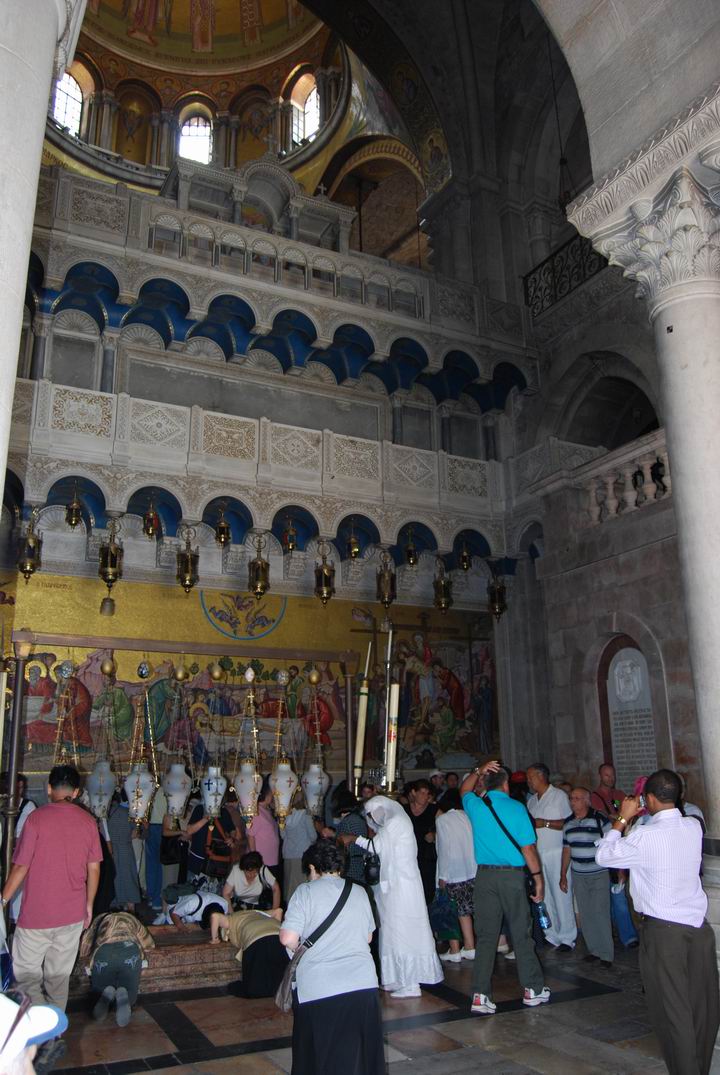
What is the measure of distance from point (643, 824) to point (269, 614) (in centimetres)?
1039

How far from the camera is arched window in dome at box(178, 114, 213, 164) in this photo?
25.2 metres

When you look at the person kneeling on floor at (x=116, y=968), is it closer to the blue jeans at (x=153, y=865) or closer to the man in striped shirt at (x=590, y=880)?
the man in striped shirt at (x=590, y=880)

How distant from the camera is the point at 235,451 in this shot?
44.4 feet

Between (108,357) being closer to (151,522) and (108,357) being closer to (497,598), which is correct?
(151,522)

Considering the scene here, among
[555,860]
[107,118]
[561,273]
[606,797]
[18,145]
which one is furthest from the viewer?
[107,118]

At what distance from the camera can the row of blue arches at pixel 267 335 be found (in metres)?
13.4

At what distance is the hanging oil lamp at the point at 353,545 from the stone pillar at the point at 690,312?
342 inches

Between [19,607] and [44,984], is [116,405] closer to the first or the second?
[19,607]

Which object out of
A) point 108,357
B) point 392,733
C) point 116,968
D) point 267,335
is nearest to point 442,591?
point 267,335

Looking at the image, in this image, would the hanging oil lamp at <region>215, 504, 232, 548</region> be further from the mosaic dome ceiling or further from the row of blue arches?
the mosaic dome ceiling

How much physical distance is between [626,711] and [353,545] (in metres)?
5.02

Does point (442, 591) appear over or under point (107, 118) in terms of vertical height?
under

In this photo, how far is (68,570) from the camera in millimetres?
13078

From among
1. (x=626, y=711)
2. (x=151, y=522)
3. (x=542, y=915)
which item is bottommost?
(x=542, y=915)
